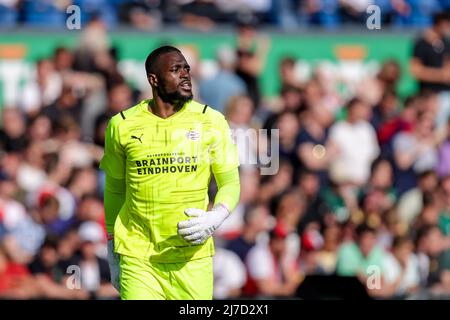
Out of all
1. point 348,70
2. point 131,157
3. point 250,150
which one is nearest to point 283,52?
point 348,70

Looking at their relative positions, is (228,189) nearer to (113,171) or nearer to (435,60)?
(113,171)

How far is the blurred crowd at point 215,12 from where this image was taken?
16.4 meters

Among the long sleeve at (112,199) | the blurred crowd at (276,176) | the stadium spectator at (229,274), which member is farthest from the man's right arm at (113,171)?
the stadium spectator at (229,274)

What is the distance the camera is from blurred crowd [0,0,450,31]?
16.4 metres

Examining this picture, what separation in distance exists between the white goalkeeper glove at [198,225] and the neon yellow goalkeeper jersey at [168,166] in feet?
0.96

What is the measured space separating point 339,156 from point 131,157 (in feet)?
24.1

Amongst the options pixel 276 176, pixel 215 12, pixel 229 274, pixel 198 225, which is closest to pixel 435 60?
pixel 215 12

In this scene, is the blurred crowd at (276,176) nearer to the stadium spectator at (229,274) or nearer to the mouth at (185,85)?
the stadium spectator at (229,274)

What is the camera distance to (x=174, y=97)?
329 inches

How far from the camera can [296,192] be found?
572 inches

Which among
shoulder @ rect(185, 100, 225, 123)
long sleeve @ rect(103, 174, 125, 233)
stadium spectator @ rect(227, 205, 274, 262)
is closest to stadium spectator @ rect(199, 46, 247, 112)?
stadium spectator @ rect(227, 205, 274, 262)

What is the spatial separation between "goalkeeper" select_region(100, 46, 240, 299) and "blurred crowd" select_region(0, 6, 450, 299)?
12.9ft

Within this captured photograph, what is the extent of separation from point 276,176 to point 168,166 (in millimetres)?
6466

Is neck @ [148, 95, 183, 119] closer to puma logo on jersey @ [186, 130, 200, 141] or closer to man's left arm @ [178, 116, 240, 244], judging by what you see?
puma logo on jersey @ [186, 130, 200, 141]
